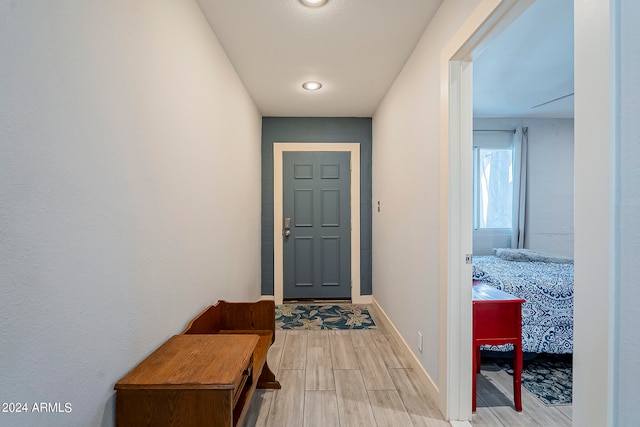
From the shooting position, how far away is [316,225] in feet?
14.2

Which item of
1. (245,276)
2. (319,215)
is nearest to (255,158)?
(319,215)

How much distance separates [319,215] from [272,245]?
0.71 m

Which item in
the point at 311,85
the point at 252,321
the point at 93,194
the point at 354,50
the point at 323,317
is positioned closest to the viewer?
the point at 93,194

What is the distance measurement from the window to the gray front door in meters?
1.96

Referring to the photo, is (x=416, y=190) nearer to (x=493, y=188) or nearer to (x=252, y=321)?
(x=252, y=321)

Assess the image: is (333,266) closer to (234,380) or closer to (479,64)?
(479,64)

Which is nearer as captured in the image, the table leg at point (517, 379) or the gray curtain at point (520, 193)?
the table leg at point (517, 379)

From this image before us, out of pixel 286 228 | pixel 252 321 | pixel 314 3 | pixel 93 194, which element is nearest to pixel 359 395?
pixel 252 321

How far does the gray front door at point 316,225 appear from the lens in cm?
429

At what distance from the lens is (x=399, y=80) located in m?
2.93

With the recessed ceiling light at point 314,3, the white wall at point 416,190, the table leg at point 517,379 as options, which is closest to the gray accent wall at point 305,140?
the white wall at point 416,190

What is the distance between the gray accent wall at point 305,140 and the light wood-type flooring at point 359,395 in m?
1.60

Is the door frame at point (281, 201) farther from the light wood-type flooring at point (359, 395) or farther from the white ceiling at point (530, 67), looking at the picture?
the white ceiling at point (530, 67)

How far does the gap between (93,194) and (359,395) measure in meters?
1.86
